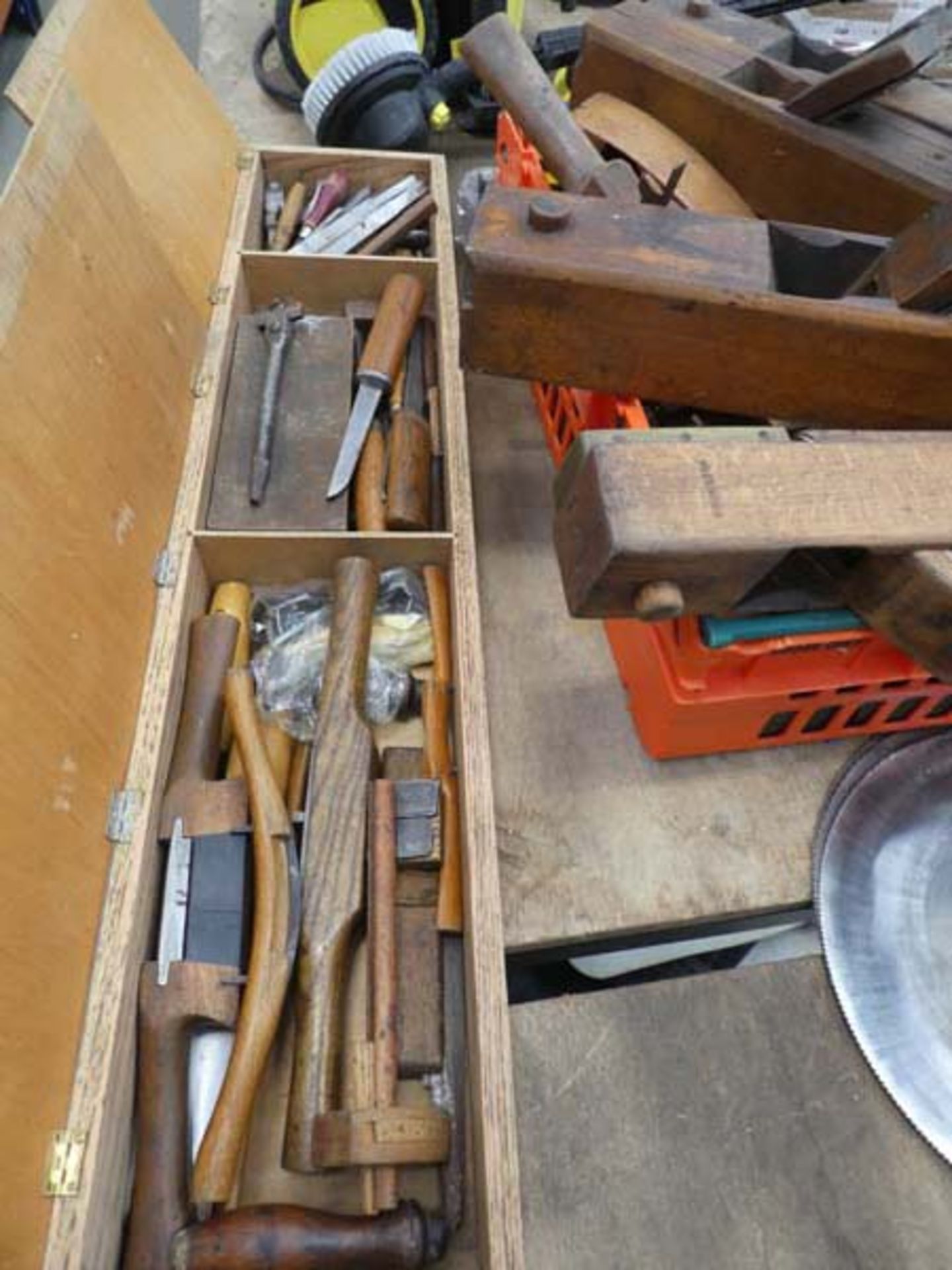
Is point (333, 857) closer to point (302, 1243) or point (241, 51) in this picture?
point (302, 1243)

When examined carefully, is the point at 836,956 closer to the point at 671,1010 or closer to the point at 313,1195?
the point at 671,1010

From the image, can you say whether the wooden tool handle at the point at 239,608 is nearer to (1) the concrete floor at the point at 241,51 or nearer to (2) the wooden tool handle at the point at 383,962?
(2) the wooden tool handle at the point at 383,962

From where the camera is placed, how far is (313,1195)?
53 cm

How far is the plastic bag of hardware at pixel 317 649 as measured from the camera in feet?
2.29

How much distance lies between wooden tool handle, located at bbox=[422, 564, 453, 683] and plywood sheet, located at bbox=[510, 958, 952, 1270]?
28 centimetres

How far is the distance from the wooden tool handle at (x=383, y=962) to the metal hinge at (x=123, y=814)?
0.17 metres

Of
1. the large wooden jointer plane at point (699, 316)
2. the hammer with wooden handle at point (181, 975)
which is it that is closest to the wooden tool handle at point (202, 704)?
the hammer with wooden handle at point (181, 975)

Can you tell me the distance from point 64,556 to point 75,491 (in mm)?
57

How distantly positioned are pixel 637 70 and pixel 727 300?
0.34 m

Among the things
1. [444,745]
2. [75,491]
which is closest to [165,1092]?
[444,745]

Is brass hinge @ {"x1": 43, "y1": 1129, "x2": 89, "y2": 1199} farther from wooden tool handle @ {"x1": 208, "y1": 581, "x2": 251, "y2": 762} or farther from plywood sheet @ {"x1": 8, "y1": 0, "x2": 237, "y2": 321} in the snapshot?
plywood sheet @ {"x1": 8, "y1": 0, "x2": 237, "y2": 321}

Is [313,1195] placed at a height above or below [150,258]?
below

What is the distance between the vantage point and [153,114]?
0.81 metres

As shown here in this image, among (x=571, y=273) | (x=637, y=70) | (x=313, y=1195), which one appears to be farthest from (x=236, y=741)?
(x=637, y=70)
